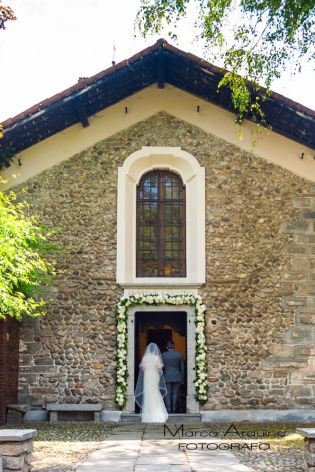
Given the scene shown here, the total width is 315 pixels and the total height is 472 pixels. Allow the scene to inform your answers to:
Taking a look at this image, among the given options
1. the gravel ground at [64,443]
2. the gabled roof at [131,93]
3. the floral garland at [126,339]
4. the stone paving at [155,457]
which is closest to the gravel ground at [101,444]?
the gravel ground at [64,443]

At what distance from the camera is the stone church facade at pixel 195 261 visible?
13336 millimetres

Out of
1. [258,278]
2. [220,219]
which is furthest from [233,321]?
[220,219]

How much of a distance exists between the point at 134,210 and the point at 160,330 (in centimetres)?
409

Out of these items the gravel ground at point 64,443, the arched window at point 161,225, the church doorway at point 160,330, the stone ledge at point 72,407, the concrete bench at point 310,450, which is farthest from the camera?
the church doorway at point 160,330

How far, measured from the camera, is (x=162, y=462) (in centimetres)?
773

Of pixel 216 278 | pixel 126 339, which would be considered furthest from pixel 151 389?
pixel 216 278

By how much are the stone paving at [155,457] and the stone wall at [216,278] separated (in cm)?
304

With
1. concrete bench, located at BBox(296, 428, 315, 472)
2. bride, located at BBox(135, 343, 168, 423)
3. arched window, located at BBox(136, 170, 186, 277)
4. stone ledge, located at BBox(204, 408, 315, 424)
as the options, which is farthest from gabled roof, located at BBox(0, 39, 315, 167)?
concrete bench, located at BBox(296, 428, 315, 472)

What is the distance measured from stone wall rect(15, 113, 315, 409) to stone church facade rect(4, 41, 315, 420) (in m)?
0.02

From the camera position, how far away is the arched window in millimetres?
14125

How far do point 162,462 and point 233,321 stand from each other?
6048 mm

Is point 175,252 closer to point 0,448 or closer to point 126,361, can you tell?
point 126,361

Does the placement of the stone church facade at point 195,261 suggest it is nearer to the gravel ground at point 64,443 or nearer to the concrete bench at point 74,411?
the concrete bench at point 74,411

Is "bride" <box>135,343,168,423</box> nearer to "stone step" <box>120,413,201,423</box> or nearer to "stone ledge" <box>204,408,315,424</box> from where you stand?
"stone step" <box>120,413,201,423</box>
